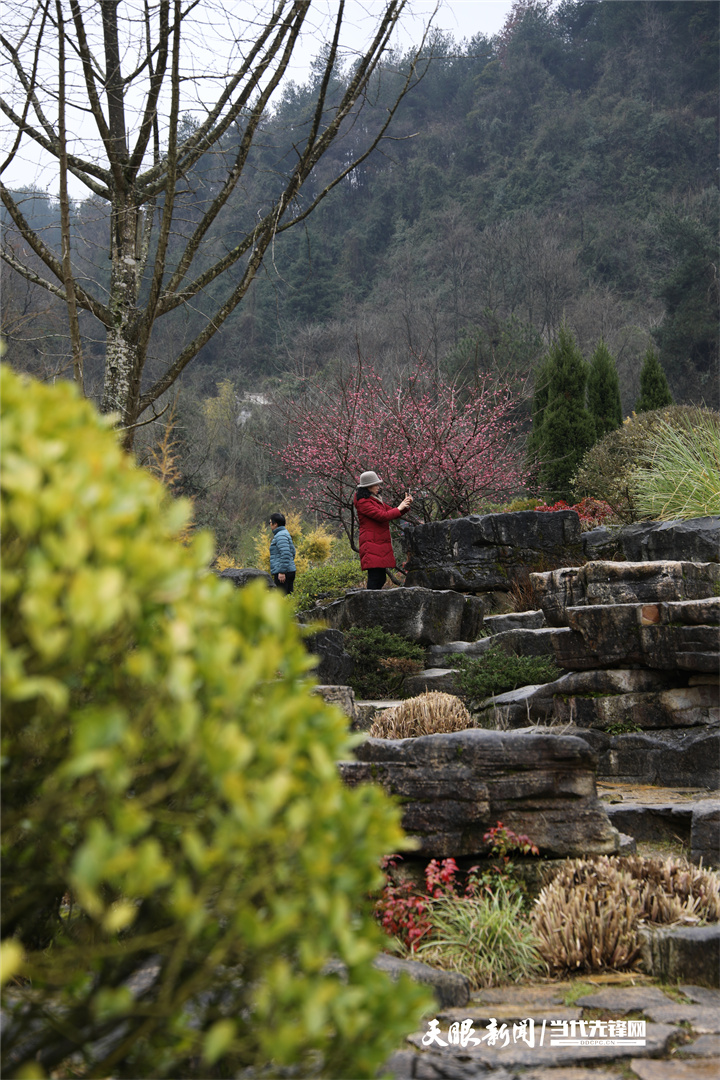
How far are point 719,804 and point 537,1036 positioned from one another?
2147 millimetres

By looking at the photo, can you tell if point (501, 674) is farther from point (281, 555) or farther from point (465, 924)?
point (281, 555)

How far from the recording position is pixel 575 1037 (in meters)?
2.76

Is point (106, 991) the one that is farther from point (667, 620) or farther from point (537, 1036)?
point (667, 620)

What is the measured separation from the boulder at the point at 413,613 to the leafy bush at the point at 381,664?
1.55 feet

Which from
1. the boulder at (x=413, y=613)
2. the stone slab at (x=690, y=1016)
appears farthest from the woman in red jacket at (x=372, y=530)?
the stone slab at (x=690, y=1016)

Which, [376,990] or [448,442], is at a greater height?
[448,442]

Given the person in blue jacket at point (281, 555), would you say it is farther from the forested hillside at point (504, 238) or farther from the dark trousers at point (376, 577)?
the forested hillside at point (504, 238)

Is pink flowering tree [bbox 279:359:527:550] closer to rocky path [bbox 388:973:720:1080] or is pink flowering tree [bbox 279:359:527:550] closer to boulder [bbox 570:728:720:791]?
boulder [bbox 570:728:720:791]

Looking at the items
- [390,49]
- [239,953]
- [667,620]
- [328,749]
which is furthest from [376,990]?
[667,620]

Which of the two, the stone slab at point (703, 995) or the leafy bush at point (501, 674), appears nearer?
the stone slab at point (703, 995)

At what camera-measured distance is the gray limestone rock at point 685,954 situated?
10.5 ft

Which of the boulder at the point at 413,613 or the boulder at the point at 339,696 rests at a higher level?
the boulder at the point at 413,613

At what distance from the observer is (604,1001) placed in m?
3.07

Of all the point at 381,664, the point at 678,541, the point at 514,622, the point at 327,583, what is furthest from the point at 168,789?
the point at 327,583
